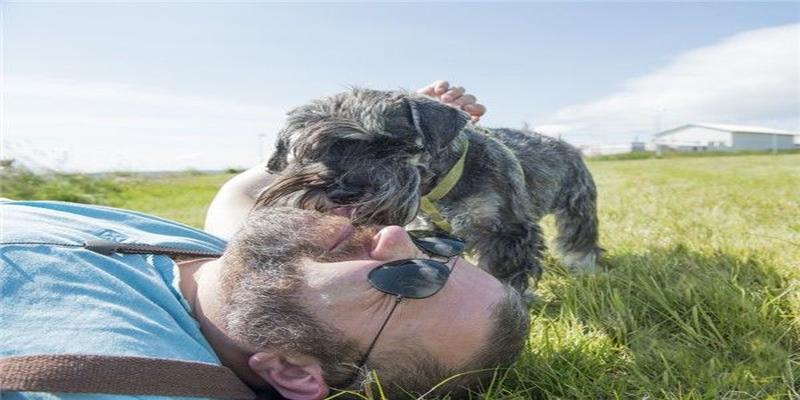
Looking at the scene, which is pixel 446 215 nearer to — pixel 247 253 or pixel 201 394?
pixel 247 253

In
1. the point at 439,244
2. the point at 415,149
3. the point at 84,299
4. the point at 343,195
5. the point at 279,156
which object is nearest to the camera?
the point at 84,299

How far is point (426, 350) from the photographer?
2.77m

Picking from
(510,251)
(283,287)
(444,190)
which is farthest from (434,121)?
(283,287)

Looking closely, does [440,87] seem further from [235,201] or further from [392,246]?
[392,246]

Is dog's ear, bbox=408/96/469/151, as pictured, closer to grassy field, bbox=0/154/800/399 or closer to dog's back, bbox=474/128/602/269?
grassy field, bbox=0/154/800/399

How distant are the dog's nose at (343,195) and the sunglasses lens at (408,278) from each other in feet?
2.32

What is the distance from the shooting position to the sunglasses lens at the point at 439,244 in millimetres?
3115

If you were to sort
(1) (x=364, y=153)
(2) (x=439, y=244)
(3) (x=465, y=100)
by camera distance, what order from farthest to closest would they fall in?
1. (3) (x=465, y=100)
2. (1) (x=364, y=153)
3. (2) (x=439, y=244)

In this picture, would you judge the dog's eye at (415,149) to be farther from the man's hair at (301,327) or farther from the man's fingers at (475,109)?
the man's fingers at (475,109)

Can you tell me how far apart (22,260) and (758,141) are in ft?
377

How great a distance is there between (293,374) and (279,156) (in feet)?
6.87

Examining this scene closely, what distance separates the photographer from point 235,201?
4.64 m

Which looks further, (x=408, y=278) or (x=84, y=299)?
(x=408, y=278)

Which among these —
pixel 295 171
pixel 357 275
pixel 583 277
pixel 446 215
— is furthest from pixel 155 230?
pixel 583 277
